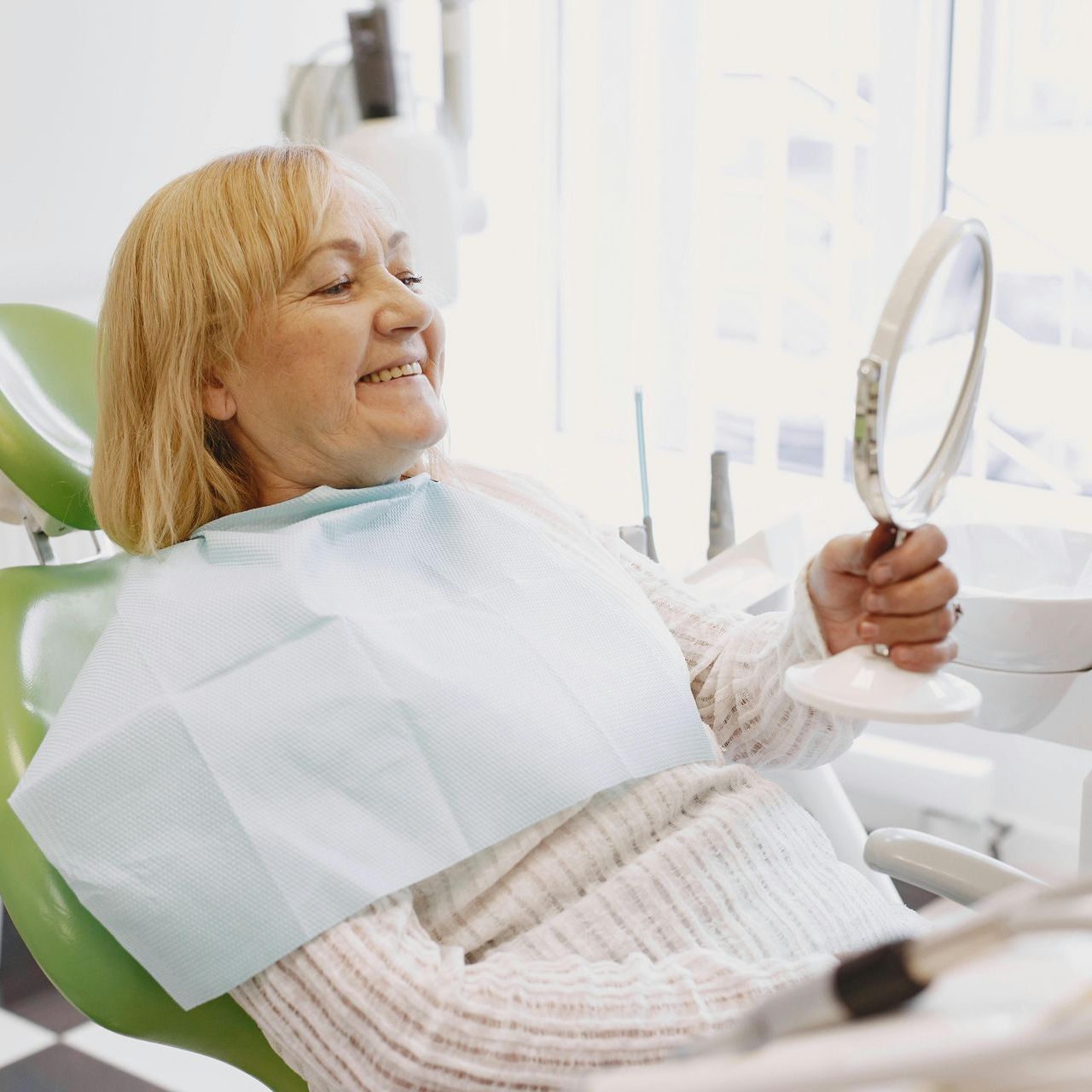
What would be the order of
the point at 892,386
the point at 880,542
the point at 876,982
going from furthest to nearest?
1. the point at 880,542
2. the point at 892,386
3. the point at 876,982

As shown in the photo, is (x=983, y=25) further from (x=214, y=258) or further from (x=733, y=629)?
(x=214, y=258)

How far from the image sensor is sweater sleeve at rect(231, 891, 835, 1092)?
Answer: 0.84m

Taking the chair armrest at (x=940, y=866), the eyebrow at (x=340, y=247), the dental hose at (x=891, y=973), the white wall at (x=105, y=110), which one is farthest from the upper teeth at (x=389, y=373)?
the white wall at (x=105, y=110)

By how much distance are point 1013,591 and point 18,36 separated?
148 centimetres

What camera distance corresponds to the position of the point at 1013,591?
1600 millimetres

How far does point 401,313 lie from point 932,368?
46cm

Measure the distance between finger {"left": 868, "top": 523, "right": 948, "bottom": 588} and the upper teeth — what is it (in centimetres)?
45

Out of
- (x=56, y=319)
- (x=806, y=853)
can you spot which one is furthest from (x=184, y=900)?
(x=56, y=319)

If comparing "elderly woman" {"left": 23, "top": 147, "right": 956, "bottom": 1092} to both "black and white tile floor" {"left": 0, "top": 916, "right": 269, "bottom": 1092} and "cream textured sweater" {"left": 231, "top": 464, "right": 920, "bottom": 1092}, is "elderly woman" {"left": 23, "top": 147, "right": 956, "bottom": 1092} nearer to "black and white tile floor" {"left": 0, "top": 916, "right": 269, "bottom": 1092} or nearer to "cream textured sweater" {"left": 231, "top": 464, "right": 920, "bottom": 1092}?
"cream textured sweater" {"left": 231, "top": 464, "right": 920, "bottom": 1092}

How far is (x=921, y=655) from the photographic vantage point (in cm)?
85

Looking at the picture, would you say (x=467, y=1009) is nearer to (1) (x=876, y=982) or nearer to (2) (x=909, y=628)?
(2) (x=909, y=628)

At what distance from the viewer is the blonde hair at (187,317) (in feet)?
3.68

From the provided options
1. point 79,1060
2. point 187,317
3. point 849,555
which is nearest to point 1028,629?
point 849,555

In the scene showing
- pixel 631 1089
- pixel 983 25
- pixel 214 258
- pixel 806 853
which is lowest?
pixel 806 853
